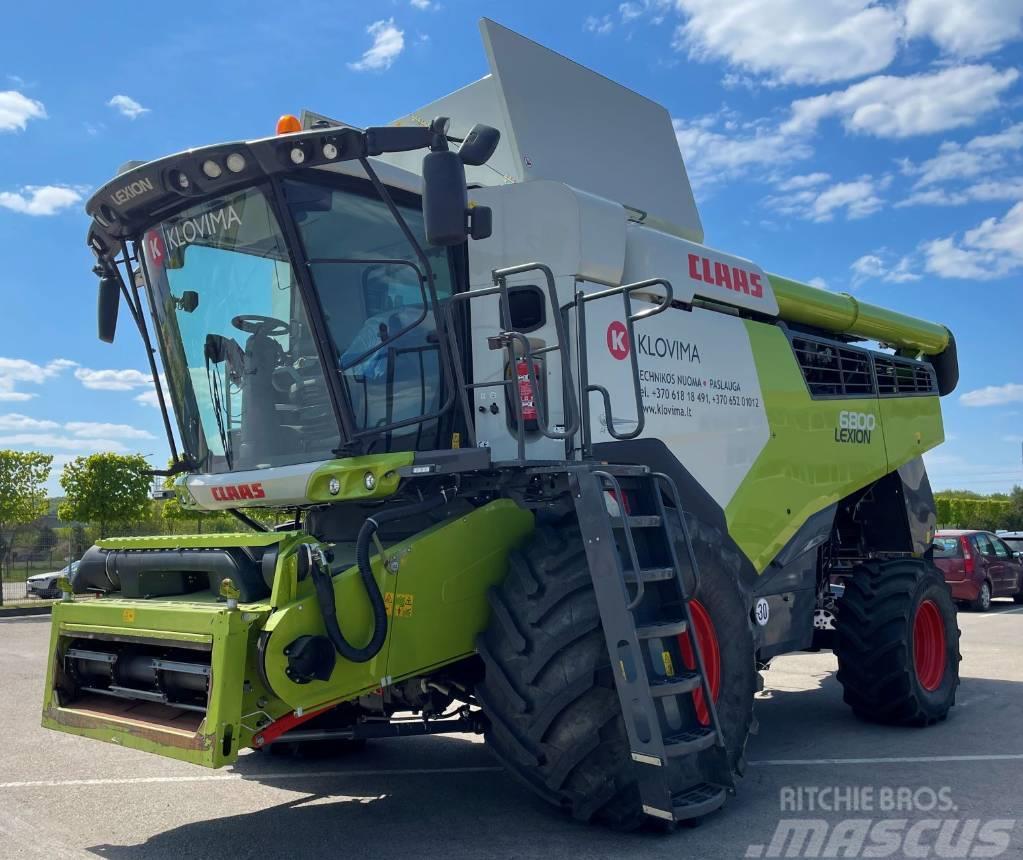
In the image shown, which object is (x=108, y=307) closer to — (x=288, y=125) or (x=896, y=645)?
(x=288, y=125)

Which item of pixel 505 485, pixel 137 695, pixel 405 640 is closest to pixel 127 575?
pixel 137 695

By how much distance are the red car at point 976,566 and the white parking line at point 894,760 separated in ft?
35.6

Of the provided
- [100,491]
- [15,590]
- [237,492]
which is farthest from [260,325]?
[15,590]

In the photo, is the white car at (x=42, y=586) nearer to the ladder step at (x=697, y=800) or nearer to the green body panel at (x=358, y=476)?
the green body panel at (x=358, y=476)

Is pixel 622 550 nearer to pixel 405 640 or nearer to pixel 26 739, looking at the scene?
pixel 405 640

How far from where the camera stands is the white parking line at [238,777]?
5821 millimetres

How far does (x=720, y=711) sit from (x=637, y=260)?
257 cm

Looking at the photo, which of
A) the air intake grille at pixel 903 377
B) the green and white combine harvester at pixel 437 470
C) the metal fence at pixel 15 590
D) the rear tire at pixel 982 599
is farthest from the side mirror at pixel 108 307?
the metal fence at pixel 15 590

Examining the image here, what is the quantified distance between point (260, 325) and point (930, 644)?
5708 mm

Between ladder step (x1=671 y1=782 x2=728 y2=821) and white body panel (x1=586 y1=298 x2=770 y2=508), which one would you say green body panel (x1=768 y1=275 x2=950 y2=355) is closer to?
white body panel (x1=586 y1=298 x2=770 y2=508)

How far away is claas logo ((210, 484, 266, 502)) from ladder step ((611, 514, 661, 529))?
1.75m

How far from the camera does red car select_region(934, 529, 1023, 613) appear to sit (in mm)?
16875

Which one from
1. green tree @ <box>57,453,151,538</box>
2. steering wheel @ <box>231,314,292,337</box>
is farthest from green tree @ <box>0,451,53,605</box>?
steering wheel @ <box>231,314,292,337</box>

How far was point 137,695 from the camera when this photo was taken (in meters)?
4.46
